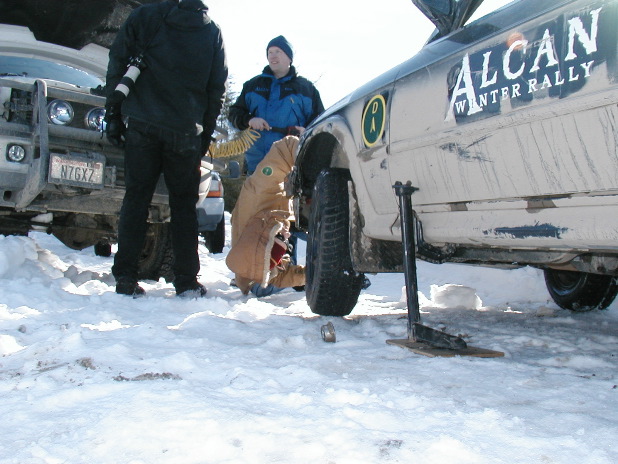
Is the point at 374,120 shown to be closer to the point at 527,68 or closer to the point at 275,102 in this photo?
the point at 527,68

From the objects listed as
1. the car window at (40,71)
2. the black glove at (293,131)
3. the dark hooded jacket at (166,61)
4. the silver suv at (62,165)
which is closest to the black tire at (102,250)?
the silver suv at (62,165)

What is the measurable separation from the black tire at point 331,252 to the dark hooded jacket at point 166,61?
1006 millimetres

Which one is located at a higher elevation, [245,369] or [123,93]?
[123,93]

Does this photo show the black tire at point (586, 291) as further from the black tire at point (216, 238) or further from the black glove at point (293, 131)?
the black tire at point (216, 238)

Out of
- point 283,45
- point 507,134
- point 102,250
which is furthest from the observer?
point 102,250

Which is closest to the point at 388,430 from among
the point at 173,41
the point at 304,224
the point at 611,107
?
the point at 611,107

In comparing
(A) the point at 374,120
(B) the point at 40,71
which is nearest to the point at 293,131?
(A) the point at 374,120

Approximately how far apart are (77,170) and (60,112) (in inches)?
19.1

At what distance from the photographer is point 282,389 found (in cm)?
173

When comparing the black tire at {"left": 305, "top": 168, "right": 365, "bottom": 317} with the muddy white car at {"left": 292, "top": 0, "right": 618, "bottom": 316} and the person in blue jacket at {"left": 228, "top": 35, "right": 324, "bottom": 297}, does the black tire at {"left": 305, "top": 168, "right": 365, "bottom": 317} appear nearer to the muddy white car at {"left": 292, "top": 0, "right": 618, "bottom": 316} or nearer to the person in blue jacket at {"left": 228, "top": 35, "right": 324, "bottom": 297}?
the muddy white car at {"left": 292, "top": 0, "right": 618, "bottom": 316}

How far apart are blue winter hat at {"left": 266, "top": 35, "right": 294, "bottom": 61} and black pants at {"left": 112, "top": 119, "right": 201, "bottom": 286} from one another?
1.07 meters

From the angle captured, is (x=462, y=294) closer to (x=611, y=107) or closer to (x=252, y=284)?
(x=252, y=284)

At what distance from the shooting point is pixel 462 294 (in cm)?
372

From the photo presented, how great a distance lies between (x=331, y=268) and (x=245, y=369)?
1039 millimetres
